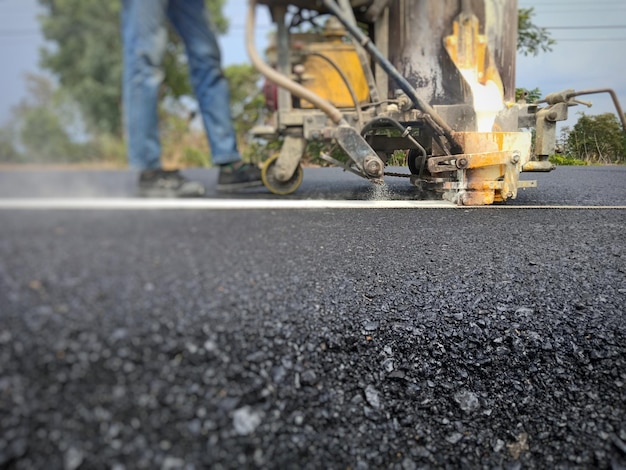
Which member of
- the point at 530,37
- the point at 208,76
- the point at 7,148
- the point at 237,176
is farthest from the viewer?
the point at 530,37

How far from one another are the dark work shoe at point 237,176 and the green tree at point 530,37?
55 centimetres

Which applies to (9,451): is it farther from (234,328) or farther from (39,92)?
(39,92)

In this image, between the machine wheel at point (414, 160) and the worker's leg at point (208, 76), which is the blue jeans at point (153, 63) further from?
the machine wheel at point (414, 160)

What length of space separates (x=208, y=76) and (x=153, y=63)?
3.2 inches

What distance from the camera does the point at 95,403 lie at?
0.68 metres

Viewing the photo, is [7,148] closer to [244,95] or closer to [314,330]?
[244,95]

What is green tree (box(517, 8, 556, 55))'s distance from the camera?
2.81ft

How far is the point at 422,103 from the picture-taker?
791 millimetres

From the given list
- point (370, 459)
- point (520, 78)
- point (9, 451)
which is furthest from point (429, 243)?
point (9, 451)

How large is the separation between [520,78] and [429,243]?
14.2 inches

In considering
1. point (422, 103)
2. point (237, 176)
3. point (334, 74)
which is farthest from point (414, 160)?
point (237, 176)

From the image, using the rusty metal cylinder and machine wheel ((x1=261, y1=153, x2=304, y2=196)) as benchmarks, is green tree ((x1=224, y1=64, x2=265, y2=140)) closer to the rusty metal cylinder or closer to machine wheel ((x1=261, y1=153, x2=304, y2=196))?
machine wheel ((x1=261, y1=153, x2=304, y2=196))

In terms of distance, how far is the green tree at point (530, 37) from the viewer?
0.86 metres

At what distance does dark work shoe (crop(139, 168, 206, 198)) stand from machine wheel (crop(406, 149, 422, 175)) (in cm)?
38
